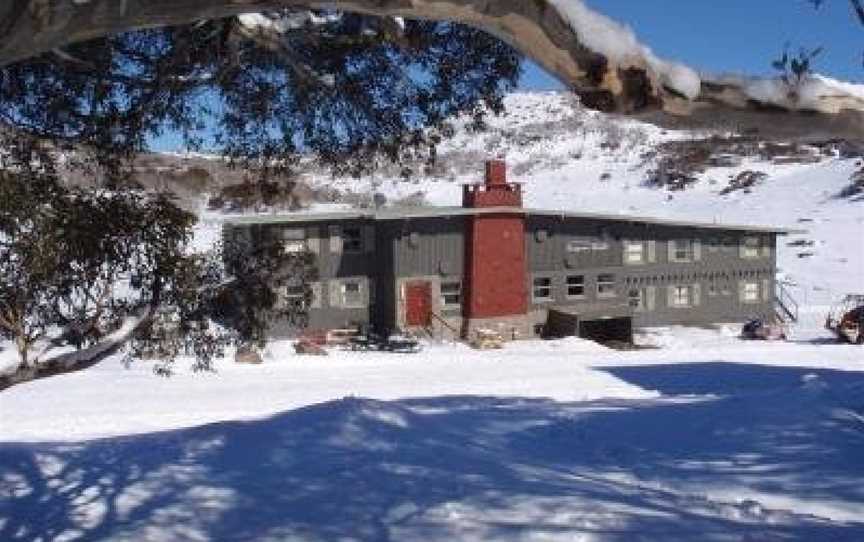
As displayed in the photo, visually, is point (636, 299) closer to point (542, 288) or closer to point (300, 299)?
point (542, 288)

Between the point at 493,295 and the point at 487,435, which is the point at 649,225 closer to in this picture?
the point at 493,295

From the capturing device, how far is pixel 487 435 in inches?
593

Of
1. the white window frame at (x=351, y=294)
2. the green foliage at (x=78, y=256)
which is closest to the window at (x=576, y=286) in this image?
the white window frame at (x=351, y=294)

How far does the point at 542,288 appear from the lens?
36.4 meters

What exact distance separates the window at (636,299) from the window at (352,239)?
9.08m

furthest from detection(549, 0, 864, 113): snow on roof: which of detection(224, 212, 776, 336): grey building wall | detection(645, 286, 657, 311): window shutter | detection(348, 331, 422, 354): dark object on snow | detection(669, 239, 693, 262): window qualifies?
detection(669, 239, 693, 262): window

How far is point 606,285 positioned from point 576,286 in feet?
3.90

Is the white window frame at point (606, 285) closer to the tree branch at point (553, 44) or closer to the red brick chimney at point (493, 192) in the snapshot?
the red brick chimney at point (493, 192)

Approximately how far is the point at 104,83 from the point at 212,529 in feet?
13.3

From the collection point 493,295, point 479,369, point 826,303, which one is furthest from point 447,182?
point 479,369

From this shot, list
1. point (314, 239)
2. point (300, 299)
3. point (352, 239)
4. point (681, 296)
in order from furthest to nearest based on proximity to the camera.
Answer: point (681, 296) < point (352, 239) < point (314, 239) < point (300, 299)

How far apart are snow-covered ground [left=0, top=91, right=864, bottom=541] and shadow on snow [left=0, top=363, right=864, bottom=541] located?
0.03 metres

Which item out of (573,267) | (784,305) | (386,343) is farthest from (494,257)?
(784,305)

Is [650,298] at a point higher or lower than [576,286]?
lower
